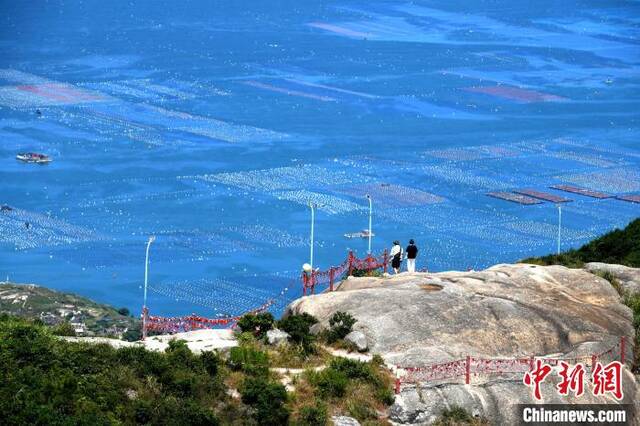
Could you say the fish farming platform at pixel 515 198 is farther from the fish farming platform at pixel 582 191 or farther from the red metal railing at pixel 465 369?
the red metal railing at pixel 465 369

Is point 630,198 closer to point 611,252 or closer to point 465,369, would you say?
point 611,252

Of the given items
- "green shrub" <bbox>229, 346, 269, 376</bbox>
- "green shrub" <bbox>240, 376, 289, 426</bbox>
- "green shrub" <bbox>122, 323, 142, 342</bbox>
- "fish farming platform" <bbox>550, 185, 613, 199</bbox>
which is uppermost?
"green shrub" <bbox>229, 346, 269, 376</bbox>

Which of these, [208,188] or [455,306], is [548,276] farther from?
[208,188]

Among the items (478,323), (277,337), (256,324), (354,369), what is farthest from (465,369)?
(256,324)

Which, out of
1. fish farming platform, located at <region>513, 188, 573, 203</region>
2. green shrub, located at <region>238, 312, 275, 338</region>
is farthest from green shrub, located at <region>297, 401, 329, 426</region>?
fish farming platform, located at <region>513, 188, 573, 203</region>

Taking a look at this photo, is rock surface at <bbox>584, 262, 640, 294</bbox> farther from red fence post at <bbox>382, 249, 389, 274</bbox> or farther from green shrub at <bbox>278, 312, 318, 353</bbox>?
green shrub at <bbox>278, 312, 318, 353</bbox>

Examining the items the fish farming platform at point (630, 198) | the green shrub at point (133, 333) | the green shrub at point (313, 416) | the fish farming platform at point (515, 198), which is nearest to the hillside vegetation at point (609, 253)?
the green shrub at point (313, 416)
